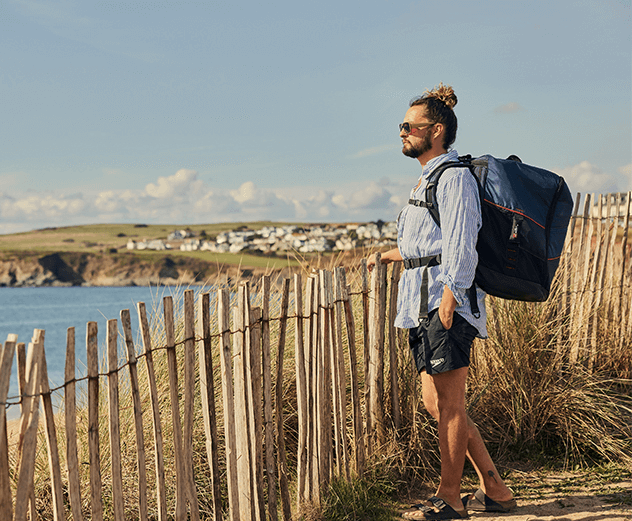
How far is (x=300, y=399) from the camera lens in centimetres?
291

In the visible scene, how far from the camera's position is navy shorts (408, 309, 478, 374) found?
2.74m

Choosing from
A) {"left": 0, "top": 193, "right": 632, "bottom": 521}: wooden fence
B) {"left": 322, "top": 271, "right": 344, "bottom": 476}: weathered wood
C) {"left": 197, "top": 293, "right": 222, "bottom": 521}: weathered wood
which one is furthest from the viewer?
{"left": 322, "top": 271, "right": 344, "bottom": 476}: weathered wood

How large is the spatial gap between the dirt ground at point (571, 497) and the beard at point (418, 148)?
75.9 inches

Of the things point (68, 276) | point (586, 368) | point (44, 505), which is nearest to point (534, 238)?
point (586, 368)

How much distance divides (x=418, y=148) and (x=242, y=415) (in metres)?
1.54

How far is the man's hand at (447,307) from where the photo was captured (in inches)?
104

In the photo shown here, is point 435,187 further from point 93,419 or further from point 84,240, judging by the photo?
point 84,240

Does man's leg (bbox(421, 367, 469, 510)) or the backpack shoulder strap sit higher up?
the backpack shoulder strap

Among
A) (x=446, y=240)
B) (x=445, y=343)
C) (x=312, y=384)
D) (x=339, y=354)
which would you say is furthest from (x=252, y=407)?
(x=446, y=240)

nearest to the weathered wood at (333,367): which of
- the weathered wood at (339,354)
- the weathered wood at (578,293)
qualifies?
the weathered wood at (339,354)

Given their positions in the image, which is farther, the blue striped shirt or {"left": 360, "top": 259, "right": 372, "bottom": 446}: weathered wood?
{"left": 360, "top": 259, "right": 372, "bottom": 446}: weathered wood

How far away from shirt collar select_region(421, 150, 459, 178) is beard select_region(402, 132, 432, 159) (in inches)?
3.2

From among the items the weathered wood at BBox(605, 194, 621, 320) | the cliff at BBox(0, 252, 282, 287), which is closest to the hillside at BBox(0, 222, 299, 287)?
the cliff at BBox(0, 252, 282, 287)

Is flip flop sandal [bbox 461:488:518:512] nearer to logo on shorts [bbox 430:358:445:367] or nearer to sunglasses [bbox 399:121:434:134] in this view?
logo on shorts [bbox 430:358:445:367]
